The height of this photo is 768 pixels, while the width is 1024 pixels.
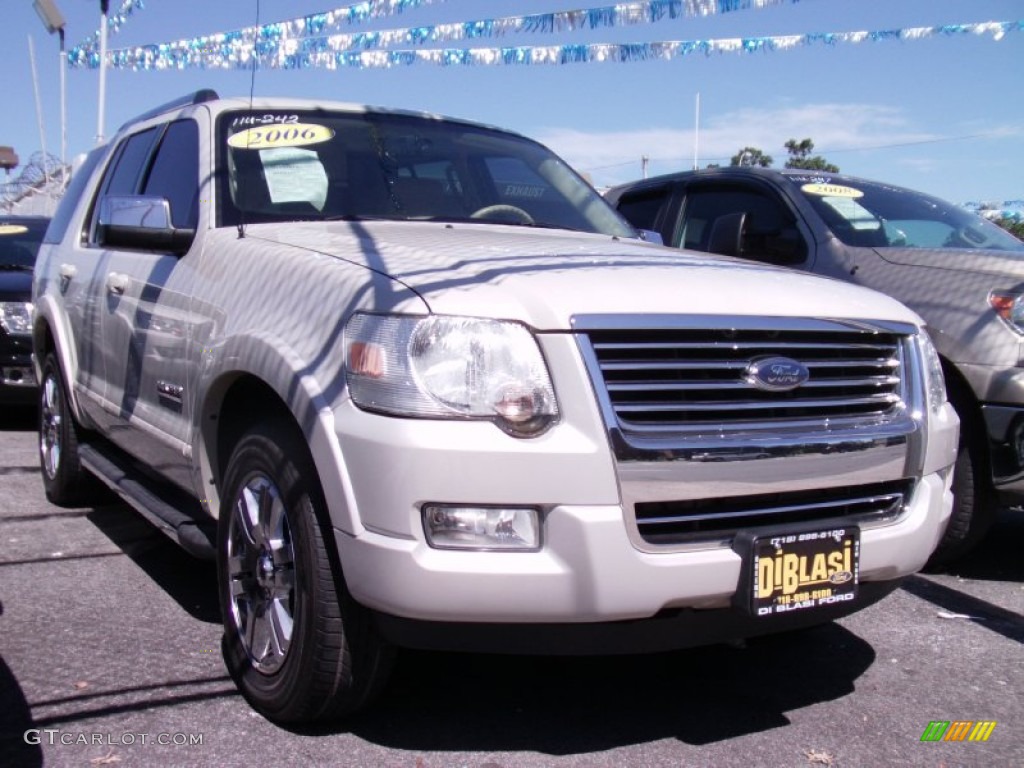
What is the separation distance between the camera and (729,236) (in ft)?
17.2

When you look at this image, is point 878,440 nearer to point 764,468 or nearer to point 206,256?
point 764,468

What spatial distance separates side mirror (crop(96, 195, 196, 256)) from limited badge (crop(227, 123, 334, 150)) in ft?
1.42

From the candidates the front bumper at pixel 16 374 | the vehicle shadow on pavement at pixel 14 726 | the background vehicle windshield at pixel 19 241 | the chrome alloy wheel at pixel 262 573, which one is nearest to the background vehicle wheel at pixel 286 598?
the chrome alloy wheel at pixel 262 573

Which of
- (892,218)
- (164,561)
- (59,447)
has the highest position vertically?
(892,218)

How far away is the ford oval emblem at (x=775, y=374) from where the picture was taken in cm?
280

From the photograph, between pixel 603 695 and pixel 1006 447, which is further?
pixel 1006 447

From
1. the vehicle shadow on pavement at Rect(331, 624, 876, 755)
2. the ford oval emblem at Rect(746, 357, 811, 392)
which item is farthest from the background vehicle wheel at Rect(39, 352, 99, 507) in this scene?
the ford oval emblem at Rect(746, 357, 811, 392)

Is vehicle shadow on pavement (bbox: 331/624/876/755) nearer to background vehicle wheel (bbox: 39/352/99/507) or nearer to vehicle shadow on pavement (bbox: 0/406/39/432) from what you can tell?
background vehicle wheel (bbox: 39/352/99/507)

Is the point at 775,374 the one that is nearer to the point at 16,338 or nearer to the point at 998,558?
the point at 998,558

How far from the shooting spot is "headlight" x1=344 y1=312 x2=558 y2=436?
8.36 ft

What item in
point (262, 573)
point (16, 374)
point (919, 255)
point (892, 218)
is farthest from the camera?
point (16, 374)

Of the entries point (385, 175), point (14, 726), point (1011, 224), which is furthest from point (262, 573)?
point (1011, 224)

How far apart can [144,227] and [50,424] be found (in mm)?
2611

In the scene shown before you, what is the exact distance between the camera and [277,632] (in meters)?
A: 3.00
